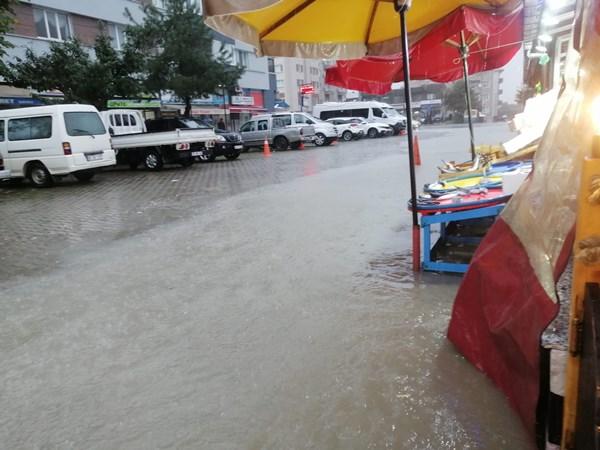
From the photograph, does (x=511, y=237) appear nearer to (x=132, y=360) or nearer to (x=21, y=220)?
(x=132, y=360)

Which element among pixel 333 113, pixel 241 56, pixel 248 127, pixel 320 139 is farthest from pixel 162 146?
pixel 241 56

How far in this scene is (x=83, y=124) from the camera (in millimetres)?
12180

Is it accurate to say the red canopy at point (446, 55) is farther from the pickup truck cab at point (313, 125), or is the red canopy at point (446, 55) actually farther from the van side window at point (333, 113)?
the van side window at point (333, 113)

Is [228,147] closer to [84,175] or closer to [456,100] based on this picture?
[84,175]

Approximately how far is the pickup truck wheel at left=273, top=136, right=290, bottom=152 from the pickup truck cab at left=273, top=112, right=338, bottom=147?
33.2 inches

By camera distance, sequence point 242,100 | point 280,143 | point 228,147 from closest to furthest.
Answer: point 228,147, point 280,143, point 242,100

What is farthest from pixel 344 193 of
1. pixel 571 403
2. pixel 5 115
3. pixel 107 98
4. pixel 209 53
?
pixel 209 53

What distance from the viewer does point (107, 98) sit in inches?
719

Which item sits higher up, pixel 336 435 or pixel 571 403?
pixel 571 403

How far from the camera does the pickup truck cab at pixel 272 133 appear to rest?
2217 centimetres

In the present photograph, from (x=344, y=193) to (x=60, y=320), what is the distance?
6003 mm

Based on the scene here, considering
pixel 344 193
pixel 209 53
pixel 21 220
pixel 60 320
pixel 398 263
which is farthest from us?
pixel 209 53

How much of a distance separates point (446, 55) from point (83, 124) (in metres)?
9.55

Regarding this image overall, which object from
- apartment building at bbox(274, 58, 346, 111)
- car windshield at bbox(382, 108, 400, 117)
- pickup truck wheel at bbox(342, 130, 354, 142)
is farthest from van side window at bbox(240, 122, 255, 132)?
apartment building at bbox(274, 58, 346, 111)
